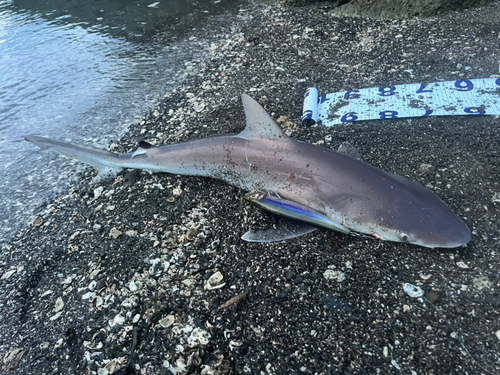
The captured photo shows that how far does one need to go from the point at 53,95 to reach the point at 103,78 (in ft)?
4.01

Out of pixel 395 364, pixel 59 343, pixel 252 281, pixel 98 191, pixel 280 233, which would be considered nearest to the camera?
pixel 395 364

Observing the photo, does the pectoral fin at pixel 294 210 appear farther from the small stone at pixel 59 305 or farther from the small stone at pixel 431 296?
the small stone at pixel 59 305

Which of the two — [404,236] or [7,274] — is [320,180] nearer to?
[404,236]

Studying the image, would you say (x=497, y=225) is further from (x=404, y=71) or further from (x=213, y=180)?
(x=404, y=71)

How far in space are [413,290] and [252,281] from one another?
4.37ft

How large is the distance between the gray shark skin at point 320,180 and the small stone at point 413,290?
35 centimetres

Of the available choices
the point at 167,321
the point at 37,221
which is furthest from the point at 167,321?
the point at 37,221

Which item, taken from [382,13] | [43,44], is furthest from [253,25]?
[43,44]

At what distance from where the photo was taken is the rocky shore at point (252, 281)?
2375 millimetres

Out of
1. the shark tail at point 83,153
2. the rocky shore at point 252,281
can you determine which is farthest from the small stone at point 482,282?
the shark tail at point 83,153

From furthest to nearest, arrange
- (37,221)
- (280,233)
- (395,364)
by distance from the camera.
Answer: (37,221) → (280,233) → (395,364)

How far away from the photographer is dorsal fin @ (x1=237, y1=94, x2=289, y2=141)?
3.27m

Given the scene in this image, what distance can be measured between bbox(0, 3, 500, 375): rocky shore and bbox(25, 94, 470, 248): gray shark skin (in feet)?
0.81

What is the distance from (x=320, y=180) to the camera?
10.1ft
